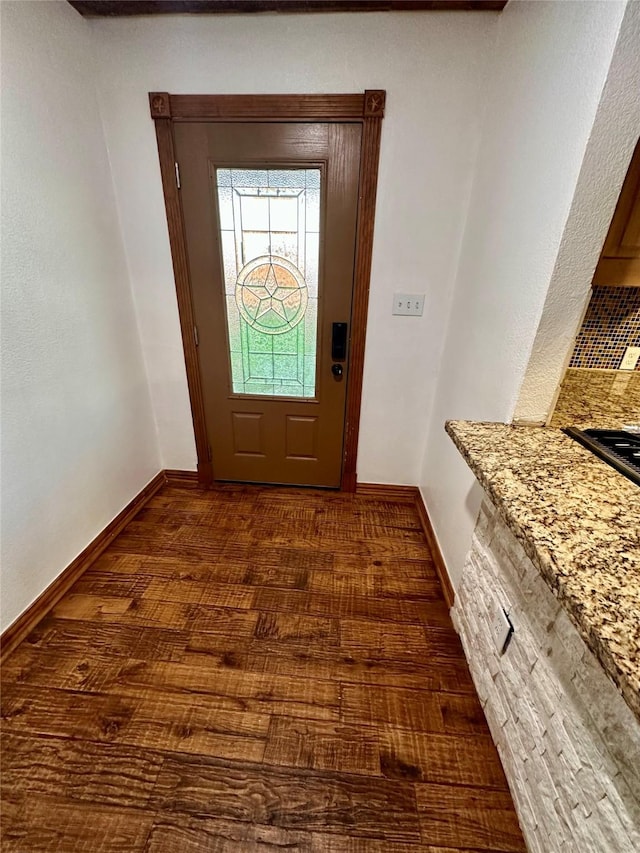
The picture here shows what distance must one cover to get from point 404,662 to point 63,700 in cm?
128

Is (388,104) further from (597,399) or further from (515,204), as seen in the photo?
(597,399)

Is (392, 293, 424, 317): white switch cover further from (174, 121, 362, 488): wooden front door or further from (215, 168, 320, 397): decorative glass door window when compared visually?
(215, 168, 320, 397): decorative glass door window

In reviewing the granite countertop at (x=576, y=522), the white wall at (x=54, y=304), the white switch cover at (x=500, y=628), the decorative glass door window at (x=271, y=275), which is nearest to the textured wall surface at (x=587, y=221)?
the granite countertop at (x=576, y=522)

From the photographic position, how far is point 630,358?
45.4 inches

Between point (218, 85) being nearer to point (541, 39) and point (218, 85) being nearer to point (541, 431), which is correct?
point (541, 39)

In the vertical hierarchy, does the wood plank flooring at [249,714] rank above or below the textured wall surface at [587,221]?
below

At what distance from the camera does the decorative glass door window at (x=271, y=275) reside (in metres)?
1.81

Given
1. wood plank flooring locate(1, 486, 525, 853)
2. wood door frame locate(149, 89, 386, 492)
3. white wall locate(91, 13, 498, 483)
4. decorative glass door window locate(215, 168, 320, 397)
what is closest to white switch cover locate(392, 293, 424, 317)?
white wall locate(91, 13, 498, 483)

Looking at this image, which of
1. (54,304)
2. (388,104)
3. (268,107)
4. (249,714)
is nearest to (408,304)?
(388,104)

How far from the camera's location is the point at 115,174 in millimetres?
1854

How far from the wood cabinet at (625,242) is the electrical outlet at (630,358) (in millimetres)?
231

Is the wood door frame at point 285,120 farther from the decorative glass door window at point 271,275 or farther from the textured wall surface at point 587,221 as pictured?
the textured wall surface at point 587,221

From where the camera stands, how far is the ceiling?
144 centimetres

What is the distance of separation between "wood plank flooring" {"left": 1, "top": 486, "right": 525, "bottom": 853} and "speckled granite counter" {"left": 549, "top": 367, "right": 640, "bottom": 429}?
1.04m
